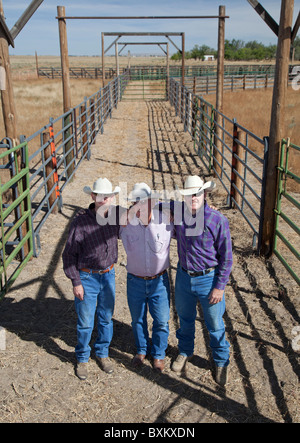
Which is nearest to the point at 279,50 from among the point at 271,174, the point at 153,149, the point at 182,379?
the point at 271,174

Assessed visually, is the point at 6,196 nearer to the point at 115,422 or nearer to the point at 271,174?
the point at 271,174

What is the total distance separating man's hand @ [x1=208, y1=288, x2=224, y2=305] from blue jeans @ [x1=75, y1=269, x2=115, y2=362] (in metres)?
0.81

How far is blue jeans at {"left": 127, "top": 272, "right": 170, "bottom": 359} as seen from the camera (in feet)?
11.8

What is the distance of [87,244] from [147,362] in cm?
→ 116

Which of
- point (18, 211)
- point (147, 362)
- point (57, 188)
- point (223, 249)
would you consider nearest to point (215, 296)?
point (223, 249)

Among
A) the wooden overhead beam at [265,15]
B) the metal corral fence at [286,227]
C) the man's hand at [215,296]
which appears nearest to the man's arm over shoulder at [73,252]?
the man's hand at [215,296]

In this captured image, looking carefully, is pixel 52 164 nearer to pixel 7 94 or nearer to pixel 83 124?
pixel 7 94

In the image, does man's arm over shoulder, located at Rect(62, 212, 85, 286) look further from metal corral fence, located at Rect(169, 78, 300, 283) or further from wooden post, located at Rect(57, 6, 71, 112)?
wooden post, located at Rect(57, 6, 71, 112)

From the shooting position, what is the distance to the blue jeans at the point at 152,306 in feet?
11.8

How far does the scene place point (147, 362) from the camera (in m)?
3.88

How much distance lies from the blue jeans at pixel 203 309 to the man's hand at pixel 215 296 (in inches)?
1.6

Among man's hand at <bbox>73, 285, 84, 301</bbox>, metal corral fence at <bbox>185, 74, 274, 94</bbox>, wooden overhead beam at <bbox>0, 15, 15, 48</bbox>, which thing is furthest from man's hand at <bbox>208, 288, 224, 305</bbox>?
metal corral fence at <bbox>185, 74, 274, 94</bbox>

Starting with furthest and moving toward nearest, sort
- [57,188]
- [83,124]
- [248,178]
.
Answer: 1. [83,124]
2. [248,178]
3. [57,188]
